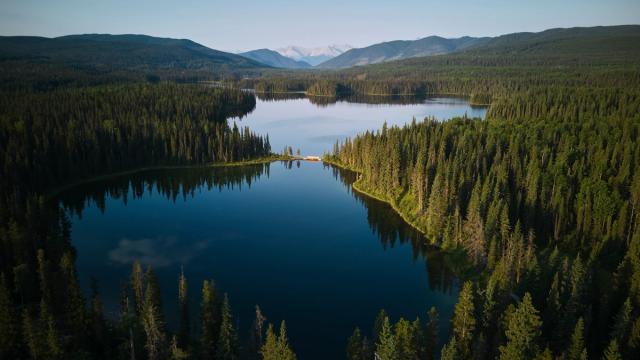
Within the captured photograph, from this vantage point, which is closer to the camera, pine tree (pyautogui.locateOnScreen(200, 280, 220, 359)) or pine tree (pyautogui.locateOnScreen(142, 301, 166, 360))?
pine tree (pyautogui.locateOnScreen(142, 301, 166, 360))

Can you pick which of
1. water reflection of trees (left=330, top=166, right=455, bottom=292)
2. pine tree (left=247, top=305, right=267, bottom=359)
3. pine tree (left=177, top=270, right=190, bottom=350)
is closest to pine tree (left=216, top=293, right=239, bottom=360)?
pine tree (left=247, top=305, right=267, bottom=359)

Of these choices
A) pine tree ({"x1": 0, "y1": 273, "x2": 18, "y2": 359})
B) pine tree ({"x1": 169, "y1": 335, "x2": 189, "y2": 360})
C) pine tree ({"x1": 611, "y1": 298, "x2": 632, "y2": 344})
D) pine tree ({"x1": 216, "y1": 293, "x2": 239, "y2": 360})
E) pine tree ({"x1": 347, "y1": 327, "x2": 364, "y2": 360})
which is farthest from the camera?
pine tree ({"x1": 611, "y1": 298, "x2": 632, "y2": 344})

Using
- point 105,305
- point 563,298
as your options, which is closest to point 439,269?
point 563,298

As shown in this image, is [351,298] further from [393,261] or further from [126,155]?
[126,155]

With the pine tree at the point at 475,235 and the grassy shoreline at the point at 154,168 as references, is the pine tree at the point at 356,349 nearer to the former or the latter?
the pine tree at the point at 475,235

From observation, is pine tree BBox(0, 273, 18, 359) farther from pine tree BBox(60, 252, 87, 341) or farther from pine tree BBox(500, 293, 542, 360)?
pine tree BBox(500, 293, 542, 360)

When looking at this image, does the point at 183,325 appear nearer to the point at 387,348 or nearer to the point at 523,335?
the point at 387,348
